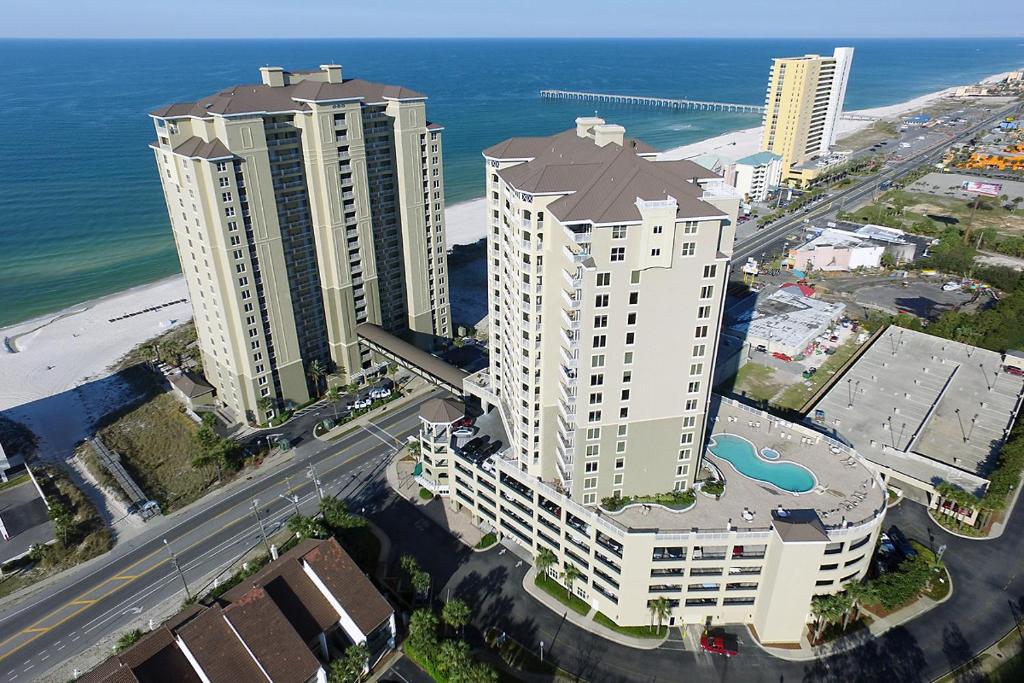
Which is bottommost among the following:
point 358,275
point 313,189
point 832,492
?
point 832,492

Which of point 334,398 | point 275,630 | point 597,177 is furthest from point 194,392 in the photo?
point 597,177

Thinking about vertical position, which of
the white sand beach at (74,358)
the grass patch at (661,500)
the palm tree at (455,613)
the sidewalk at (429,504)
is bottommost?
the white sand beach at (74,358)

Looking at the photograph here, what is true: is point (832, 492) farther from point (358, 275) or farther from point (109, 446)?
point (109, 446)

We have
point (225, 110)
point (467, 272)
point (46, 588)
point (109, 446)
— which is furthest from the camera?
point (467, 272)

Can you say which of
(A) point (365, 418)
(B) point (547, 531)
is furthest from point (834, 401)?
(A) point (365, 418)

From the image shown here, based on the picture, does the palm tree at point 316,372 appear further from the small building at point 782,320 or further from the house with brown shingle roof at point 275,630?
the small building at point 782,320

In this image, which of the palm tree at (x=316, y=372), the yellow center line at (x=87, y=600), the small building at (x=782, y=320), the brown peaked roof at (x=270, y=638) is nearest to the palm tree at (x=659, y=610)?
the brown peaked roof at (x=270, y=638)
